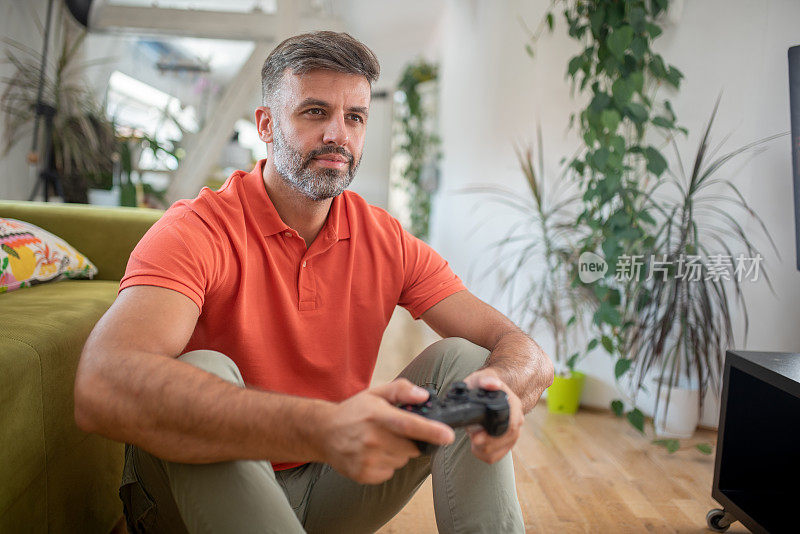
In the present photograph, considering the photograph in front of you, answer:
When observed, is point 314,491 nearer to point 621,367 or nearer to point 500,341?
point 500,341

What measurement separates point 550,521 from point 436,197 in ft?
15.1

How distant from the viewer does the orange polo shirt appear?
106 cm

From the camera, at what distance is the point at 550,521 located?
5.80 feet

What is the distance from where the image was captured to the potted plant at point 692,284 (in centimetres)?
234

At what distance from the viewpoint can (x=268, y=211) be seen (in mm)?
1232

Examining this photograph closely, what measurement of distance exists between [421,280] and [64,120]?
134 inches

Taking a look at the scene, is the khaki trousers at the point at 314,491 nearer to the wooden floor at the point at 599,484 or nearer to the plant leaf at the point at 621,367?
the wooden floor at the point at 599,484

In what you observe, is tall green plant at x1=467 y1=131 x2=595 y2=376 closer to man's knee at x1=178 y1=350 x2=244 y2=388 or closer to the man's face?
the man's face

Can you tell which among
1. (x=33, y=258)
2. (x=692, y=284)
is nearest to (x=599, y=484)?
(x=692, y=284)

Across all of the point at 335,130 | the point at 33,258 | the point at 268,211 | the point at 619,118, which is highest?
the point at 619,118

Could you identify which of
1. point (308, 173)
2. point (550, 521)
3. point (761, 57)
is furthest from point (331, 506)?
point (761, 57)

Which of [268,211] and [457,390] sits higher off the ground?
[268,211]

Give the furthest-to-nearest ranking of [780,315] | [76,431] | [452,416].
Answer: [780,315], [76,431], [452,416]

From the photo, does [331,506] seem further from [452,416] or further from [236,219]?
[236,219]
